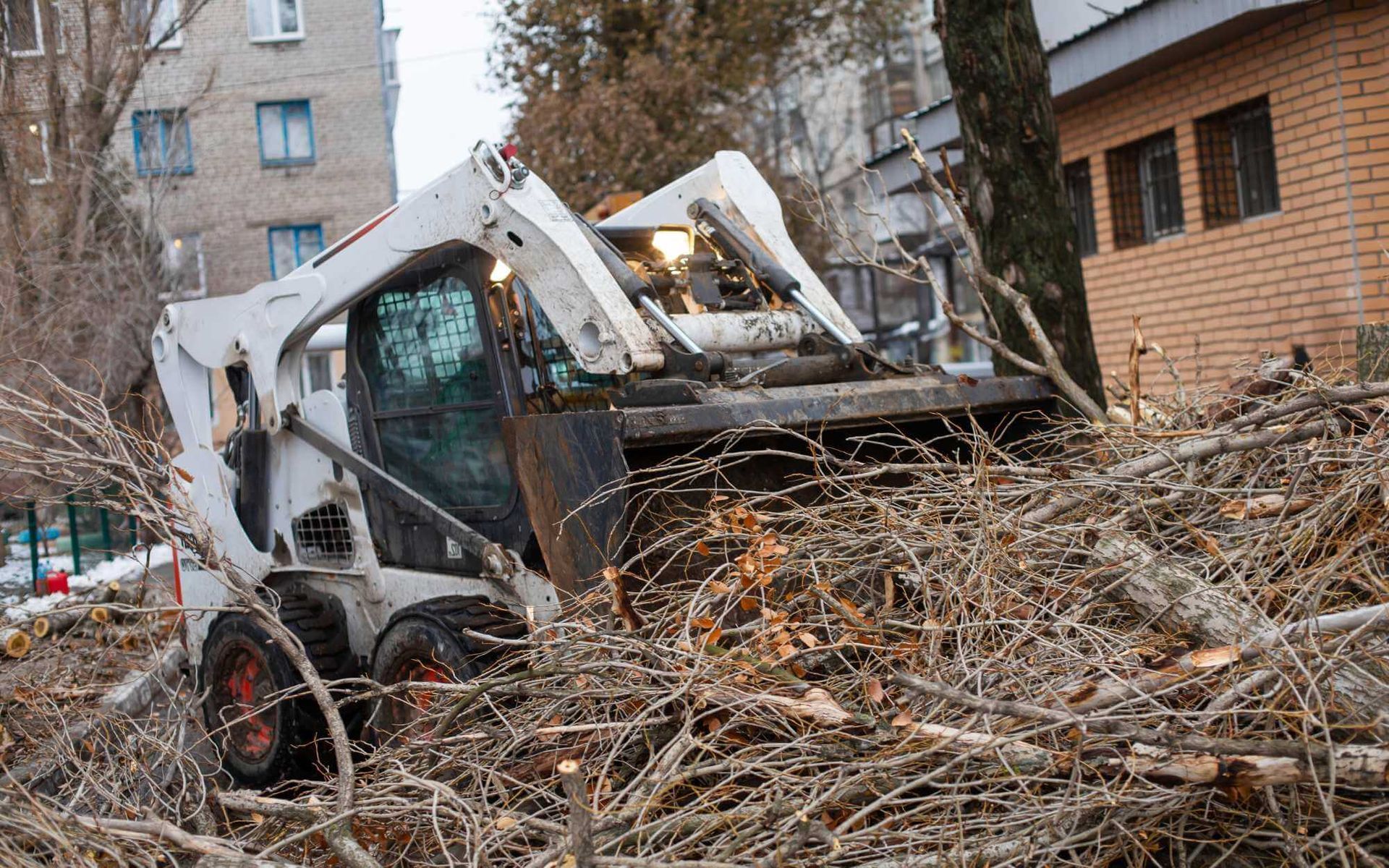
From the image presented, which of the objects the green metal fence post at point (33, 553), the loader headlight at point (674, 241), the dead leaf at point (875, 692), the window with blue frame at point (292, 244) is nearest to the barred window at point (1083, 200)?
the loader headlight at point (674, 241)

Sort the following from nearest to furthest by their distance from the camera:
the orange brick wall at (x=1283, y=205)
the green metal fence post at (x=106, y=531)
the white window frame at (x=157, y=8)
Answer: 1. the orange brick wall at (x=1283, y=205)
2. the green metal fence post at (x=106, y=531)
3. the white window frame at (x=157, y=8)

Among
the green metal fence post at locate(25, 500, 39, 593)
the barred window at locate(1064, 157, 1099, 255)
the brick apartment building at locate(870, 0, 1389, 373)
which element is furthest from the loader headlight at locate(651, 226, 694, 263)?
the barred window at locate(1064, 157, 1099, 255)

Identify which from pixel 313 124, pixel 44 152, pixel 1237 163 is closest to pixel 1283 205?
pixel 1237 163

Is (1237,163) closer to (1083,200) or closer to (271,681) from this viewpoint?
(1083,200)

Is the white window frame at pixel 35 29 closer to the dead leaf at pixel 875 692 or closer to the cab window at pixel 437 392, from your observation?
the cab window at pixel 437 392

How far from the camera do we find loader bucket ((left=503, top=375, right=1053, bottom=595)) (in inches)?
177

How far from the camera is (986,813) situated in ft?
10.7

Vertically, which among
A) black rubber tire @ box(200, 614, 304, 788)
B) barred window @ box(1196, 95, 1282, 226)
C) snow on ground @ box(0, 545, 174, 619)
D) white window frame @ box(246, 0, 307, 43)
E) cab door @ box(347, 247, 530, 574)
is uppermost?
white window frame @ box(246, 0, 307, 43)

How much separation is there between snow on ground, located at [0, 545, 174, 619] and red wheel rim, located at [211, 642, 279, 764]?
1050 mm

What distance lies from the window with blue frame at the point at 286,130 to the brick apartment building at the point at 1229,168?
21489mm

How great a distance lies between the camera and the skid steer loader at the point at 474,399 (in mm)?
4812

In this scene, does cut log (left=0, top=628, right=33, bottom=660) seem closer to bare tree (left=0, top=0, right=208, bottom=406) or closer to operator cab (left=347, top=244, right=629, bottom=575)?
bare tree (left=0, top=0, right=208, bottom=406)

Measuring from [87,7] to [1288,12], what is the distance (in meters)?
11.0

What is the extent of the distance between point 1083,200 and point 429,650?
10.1 m
